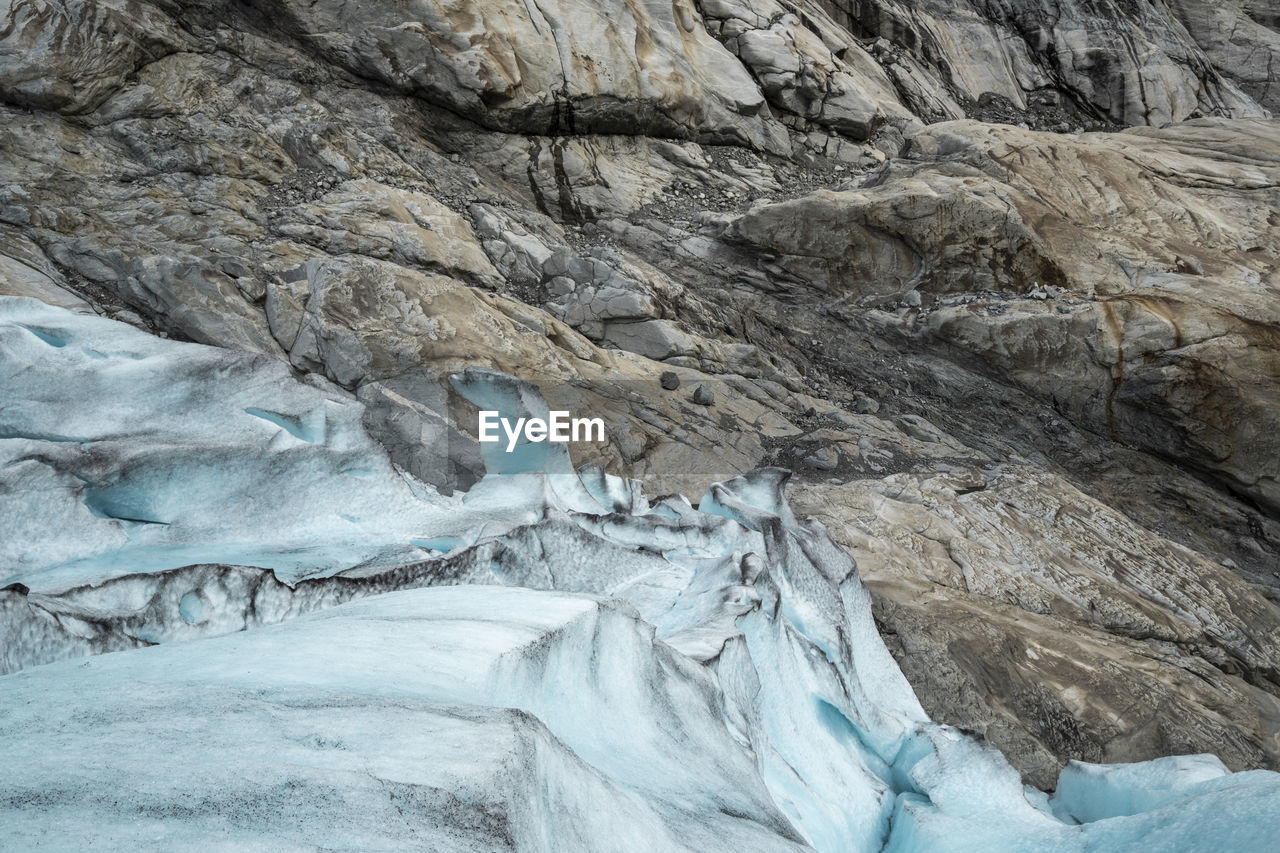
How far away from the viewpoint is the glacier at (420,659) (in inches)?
88.6

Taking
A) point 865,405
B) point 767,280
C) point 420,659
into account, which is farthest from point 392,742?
point 767,280

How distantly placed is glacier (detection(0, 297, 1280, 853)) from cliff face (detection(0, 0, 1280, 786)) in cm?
192

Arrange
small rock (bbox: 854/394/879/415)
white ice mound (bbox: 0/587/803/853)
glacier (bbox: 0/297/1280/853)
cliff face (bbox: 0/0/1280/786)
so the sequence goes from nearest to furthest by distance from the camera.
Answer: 1. white ice mound (bbox: 0/587/803/853)
2. glacier (bbox: 0/297/1280/853)
3. cliff face (bbox: 0/0/1280/786)
4. small rock (bbox: 854/394/879/415)

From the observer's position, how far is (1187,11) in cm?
2094

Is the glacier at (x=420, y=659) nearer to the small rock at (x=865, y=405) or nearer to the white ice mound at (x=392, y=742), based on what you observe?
the white ice mound at (x=392, y=742)

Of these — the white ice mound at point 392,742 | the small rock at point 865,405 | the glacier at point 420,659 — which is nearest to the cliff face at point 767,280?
the small rock at point 865,405

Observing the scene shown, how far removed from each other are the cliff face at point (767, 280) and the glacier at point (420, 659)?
1917 millimetres

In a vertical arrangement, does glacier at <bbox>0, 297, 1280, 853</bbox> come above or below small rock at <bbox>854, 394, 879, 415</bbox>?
above

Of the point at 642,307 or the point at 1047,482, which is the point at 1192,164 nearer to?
the point at 1047,482

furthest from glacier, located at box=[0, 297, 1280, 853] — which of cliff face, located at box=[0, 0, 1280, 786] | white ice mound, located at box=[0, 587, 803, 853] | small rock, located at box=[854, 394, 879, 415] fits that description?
small rock, located at box=[854, 394, 879, 415]

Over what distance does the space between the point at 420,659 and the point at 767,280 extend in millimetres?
11305

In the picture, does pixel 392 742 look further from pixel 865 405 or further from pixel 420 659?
pixel 865 405

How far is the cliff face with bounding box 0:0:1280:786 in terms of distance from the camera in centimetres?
881

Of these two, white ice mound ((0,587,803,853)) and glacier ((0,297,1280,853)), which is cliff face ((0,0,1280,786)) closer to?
glacier ((0,297,1280,853))
